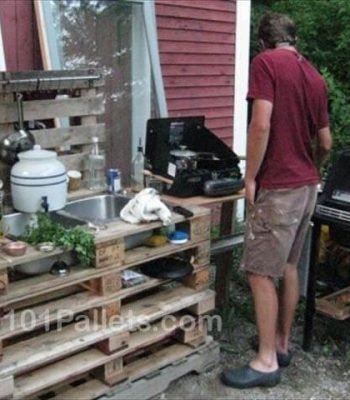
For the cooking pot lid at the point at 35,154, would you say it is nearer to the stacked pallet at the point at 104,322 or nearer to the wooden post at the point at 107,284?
the stacked pallet at the point at 104,322

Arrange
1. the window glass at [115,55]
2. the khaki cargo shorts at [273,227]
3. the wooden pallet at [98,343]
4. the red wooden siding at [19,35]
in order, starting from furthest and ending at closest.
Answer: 1. the window glass at [115,55]
2. the red wooden siding at [19,35]
3. the khaki cargo shorts at [273,227]
4. the wooden pallet at [98,343]

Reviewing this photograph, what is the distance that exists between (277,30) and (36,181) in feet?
4.51

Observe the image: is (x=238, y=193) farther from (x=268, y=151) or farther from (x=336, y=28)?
(x=336, y=28)

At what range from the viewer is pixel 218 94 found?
5.70 metres

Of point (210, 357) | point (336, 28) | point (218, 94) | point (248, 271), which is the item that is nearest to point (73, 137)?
point (248, 271)

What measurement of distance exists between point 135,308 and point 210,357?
59 cm

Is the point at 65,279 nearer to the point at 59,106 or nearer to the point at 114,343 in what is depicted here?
the point at 114,343

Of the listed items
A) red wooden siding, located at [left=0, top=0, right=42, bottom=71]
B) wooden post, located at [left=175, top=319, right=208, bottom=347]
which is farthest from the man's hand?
red wooden siding, located at [left=0, top=0, right=42, bottom=71]

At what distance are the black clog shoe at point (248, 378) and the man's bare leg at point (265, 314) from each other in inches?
1.2

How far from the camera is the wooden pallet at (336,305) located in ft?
10.9

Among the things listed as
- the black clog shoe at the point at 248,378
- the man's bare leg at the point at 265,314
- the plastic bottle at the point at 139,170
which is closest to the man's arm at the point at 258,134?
the man's bare leg at the point at 265,314

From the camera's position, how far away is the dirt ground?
120 inches

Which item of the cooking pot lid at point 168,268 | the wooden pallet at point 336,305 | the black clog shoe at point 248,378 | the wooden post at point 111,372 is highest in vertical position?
the cooking pot lid at point 168,268

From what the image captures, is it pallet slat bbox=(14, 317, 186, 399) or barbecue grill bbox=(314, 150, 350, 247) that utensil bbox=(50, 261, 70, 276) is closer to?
pallet slat bbox=(14, 317, 186, 399)
